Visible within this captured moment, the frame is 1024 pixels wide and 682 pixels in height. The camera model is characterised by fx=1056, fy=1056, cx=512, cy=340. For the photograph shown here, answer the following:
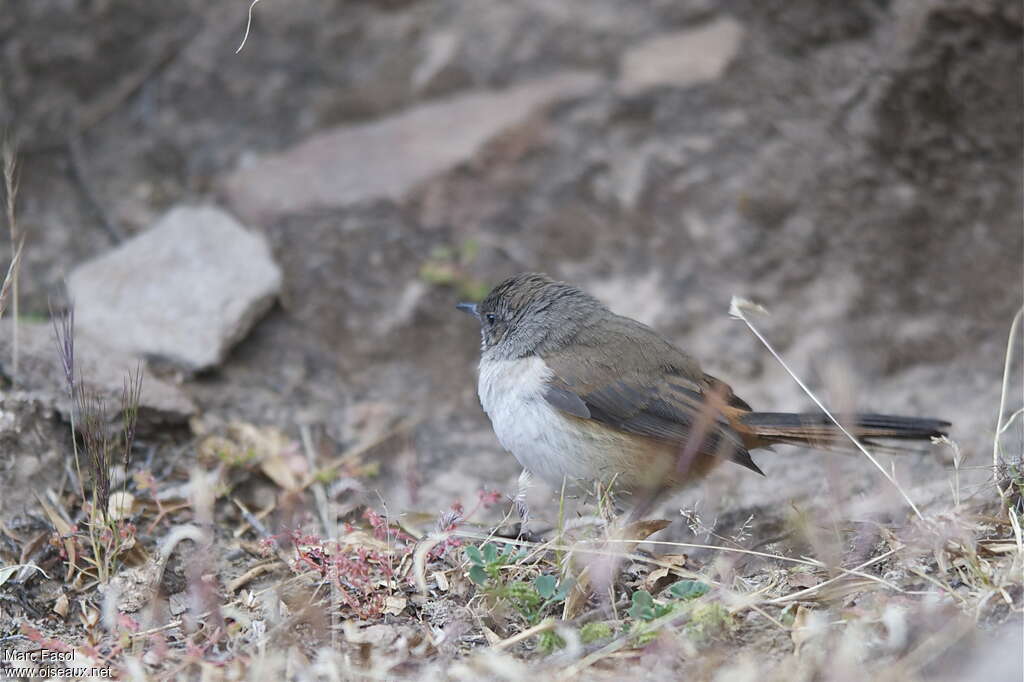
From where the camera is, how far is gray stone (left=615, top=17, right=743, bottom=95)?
6586 mm

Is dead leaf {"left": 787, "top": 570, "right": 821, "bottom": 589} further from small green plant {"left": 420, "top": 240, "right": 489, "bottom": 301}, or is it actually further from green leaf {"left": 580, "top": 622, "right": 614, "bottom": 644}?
small green plant {"left": 420, "top": 240, "right": 489, "bottom": 301}

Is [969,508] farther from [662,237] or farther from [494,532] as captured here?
[662,237]

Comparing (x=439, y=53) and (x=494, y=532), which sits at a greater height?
(x=439, y=53)

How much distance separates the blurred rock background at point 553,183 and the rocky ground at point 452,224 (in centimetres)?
2

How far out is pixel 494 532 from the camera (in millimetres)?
3678

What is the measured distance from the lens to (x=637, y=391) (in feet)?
13.9

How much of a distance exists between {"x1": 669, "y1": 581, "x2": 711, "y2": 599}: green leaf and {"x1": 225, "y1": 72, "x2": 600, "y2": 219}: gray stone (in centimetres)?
365

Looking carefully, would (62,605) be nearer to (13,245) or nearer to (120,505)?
(120,505)

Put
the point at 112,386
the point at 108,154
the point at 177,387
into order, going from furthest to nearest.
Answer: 1. the point at 108,154
2. the point at 177,387
3. the point at 112,386

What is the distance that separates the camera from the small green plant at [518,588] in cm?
322

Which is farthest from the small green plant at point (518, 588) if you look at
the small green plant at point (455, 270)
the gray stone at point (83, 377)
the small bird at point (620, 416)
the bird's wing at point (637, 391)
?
the small green plant at point (455, 270)

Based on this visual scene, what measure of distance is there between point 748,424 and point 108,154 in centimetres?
456

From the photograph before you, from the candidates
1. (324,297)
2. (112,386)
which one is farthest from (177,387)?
(324,297)

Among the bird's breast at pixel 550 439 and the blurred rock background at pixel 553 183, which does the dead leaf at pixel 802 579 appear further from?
the blurred rock background at pixel 553 183
